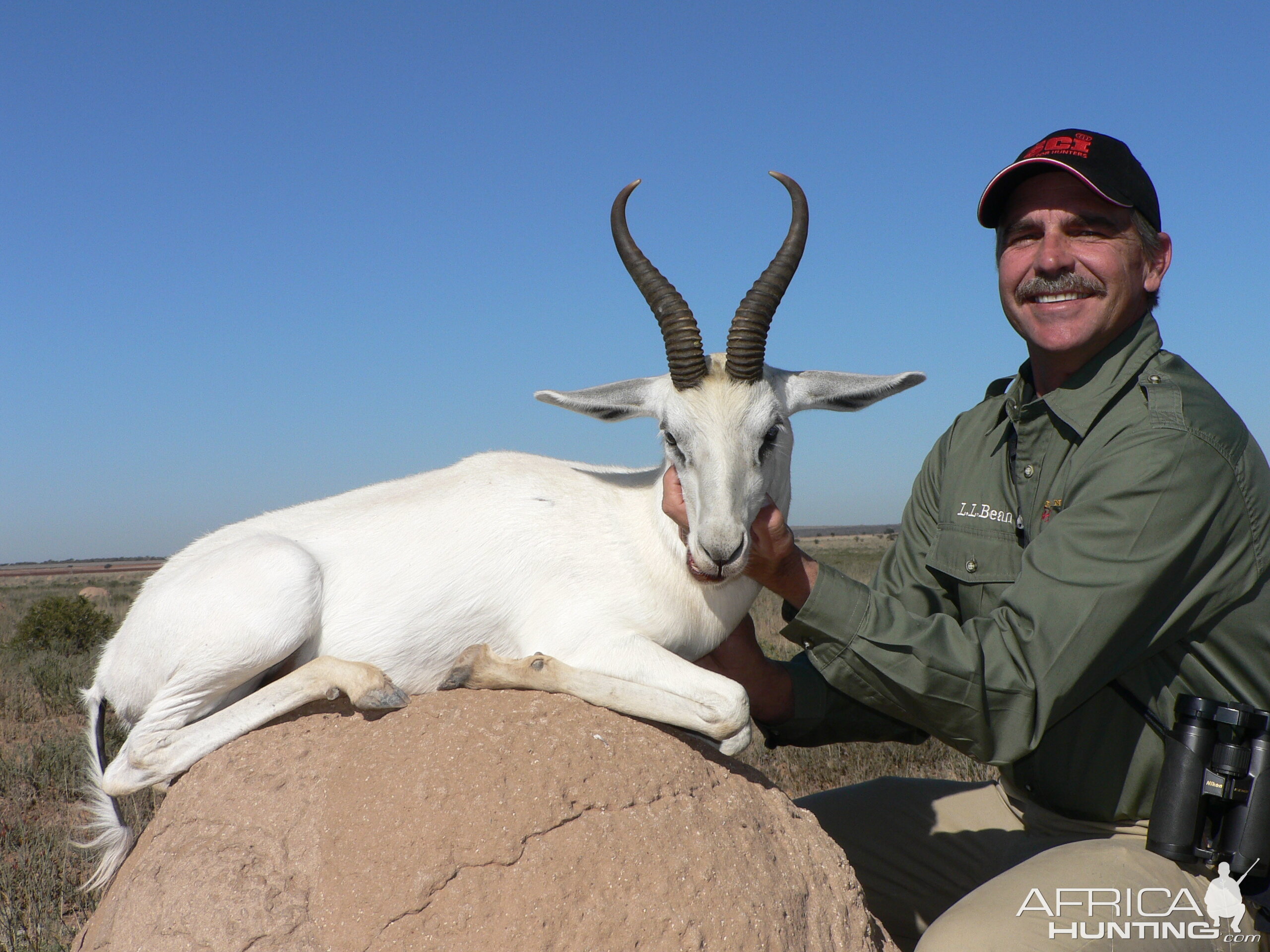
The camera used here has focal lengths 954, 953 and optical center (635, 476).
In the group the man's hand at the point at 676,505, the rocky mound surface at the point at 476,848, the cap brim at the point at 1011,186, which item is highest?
the cap brim at the point at 1011,186

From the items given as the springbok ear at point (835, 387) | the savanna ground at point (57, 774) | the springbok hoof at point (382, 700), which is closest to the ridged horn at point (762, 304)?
the springbok ear at point (835, 387)

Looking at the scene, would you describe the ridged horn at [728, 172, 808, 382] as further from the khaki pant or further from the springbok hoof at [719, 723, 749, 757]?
the khaki pant

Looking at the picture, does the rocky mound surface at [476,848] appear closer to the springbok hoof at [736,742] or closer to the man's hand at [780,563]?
the springbok hoof at [736,742]

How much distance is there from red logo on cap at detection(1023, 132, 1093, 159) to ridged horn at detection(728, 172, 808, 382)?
1.20 meters

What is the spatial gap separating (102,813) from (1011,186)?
17.3 feet

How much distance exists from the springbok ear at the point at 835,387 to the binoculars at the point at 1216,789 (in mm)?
2003

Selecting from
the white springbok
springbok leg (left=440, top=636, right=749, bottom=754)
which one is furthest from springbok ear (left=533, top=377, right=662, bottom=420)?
springbok leg (left=440, top=636, right=749, bottom=754)

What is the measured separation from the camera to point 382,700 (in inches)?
147

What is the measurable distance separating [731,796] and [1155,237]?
334cm

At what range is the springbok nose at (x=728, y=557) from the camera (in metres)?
3.85

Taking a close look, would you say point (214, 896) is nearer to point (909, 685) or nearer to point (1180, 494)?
point (909, 685)

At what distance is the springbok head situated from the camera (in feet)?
13.5

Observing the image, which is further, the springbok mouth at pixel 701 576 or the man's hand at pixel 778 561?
the springbok mouth at pixel 701 576

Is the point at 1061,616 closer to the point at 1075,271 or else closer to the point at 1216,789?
the point at 1216,789
